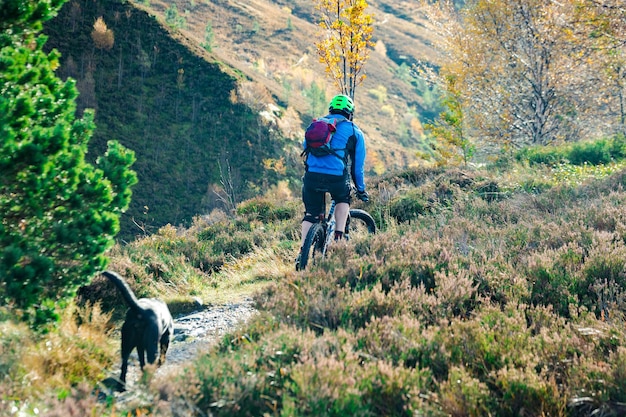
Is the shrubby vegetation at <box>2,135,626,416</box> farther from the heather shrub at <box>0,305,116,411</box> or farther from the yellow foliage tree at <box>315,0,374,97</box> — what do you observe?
the yellow foliage tree at <box>315,0,374,97</box>

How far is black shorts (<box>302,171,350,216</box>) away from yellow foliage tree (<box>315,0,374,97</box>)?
8316 mm

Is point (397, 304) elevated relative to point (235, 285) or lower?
elevated

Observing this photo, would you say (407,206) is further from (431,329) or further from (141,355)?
(141,355)

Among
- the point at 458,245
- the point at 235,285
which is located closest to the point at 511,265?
the point at 458,245

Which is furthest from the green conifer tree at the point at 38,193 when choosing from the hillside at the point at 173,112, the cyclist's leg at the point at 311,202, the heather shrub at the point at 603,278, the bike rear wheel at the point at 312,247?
the hillside at the point at 173,112

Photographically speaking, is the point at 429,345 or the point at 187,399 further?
the point at 429,345

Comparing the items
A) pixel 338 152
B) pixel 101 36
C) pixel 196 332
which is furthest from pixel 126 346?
pixel 101 36

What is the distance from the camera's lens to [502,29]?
2073 centimetres

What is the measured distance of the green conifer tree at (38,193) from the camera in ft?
11.2

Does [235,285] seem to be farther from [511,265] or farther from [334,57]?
[334,57]

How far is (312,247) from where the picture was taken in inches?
260

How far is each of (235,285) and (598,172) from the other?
8149mm

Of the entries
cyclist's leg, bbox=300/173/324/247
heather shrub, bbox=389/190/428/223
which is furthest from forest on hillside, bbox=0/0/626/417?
heather shrub, bbox=389/190/428/223

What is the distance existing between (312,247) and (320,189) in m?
0.81
